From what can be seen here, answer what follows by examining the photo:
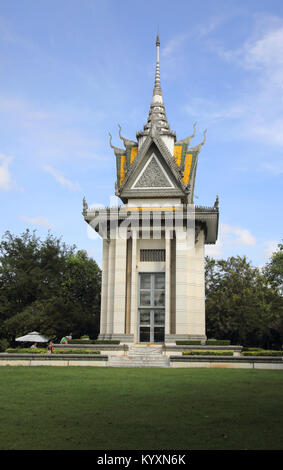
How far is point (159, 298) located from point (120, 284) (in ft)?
9.07

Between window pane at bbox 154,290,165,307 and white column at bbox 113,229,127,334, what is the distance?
7.01 feet

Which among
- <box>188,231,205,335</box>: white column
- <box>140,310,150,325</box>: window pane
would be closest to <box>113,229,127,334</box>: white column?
<box>140,310,150,325</box>: window pane

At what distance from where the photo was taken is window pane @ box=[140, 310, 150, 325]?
103 ft

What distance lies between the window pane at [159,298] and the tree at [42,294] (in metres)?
7.82

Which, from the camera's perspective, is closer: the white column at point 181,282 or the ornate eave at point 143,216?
the white column at point 181,282

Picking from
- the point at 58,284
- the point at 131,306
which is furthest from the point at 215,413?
the point at 58,284

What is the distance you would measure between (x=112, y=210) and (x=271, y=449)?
1045 inches

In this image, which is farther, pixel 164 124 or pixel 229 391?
pixel 164 124

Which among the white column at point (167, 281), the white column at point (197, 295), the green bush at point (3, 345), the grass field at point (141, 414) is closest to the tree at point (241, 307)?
the white column at point (197, 295)

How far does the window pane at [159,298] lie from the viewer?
31.4 metres

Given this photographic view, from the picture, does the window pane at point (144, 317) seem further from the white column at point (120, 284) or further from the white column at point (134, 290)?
the white column at point (120, 284)

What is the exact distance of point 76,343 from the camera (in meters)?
27.6

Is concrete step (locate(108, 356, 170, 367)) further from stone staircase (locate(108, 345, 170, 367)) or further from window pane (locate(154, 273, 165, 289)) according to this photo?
window pane (locate(154, 273, 165, 289))

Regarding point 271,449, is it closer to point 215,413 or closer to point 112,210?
point 215,413
